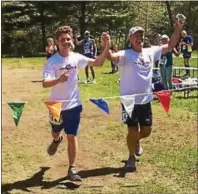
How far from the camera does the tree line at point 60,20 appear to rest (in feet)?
128

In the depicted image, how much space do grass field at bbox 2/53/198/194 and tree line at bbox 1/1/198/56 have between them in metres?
28.4

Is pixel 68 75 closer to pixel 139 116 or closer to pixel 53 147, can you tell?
pixel 139 116

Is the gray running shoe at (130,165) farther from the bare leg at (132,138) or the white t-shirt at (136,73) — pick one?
the white t-shirt at (136,73)

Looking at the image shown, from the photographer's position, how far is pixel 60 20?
4172 centimetres

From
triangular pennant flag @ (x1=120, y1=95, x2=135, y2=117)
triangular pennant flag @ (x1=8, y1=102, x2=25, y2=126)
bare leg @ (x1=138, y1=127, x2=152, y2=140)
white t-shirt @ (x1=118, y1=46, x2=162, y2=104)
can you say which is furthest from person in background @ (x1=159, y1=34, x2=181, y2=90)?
triangular pennant flag @ (x1=8, y1=102, x2=25, y2=126)

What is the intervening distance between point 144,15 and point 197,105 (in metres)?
39.4

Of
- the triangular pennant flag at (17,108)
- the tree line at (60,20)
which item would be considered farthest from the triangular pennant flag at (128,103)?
the tree line at (60,20)

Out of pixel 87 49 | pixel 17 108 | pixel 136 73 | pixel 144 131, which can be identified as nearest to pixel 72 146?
pixel 17 108

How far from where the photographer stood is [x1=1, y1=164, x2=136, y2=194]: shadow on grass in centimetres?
556

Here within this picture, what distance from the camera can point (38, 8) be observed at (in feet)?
133

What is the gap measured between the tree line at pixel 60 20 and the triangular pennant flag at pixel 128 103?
104ft

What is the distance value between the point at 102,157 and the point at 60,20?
117ft

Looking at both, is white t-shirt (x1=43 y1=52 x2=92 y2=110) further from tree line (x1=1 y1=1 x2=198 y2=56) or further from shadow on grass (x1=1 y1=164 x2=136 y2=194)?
tree line (x1=1 y1=1 x2=198 y2=56)

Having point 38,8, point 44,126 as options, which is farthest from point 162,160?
point 38,8
